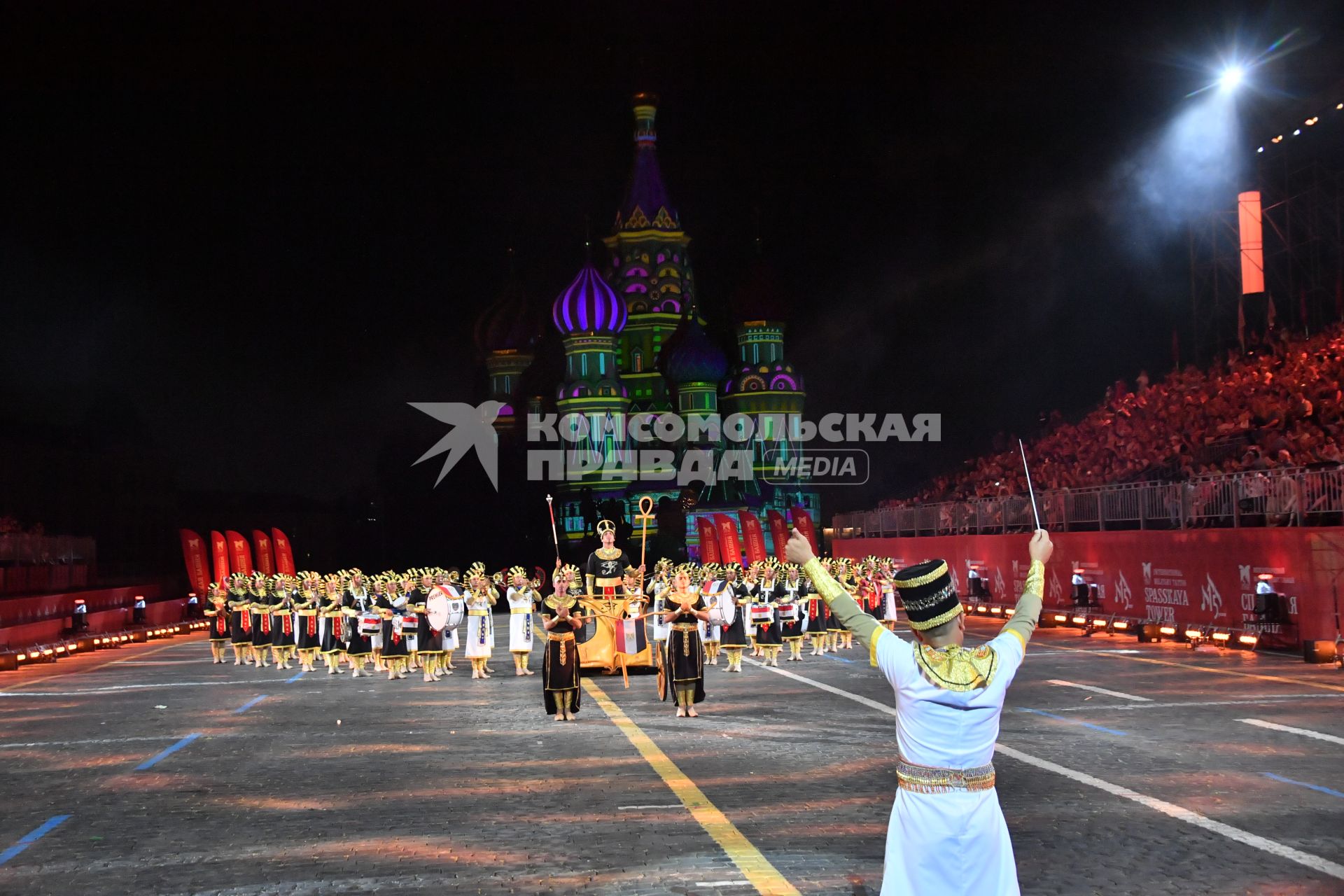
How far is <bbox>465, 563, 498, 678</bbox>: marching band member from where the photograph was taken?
2078 centimetres

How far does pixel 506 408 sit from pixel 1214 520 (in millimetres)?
60190

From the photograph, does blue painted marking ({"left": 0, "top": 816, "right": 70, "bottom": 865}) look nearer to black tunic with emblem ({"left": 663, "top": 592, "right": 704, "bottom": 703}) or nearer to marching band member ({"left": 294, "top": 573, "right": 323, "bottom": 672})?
black tunic with emblem ({"left": 663, "top": 592, "right": 704, "bottom": 703})

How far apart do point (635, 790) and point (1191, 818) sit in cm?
410

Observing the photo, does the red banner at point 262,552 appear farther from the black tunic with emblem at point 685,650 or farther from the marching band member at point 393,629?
the black tunic with emblem at point 685,650

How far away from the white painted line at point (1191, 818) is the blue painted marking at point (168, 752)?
7895 millimetres

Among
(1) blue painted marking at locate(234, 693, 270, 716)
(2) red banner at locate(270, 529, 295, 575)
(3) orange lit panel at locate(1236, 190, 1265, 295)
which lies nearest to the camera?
(1) blue painted marking at locate(234, 693, 270, 716)

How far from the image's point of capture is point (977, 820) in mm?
4664

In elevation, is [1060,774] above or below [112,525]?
below

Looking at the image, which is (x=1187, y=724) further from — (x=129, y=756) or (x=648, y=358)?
(x=648, y=358)

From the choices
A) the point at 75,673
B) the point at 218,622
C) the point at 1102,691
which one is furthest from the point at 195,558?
the point at 1102,691

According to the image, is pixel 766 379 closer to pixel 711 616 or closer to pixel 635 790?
pixel 711 616

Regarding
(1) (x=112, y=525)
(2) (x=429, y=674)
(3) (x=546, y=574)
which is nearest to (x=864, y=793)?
(2) (x=429, y=674)

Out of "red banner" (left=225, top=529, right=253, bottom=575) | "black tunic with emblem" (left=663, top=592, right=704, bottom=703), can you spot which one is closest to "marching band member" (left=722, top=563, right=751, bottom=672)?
"black tunic with emblem" (left=663, top=592, right=704, bottom=703)

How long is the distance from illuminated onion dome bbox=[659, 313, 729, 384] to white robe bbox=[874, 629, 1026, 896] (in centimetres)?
6731
